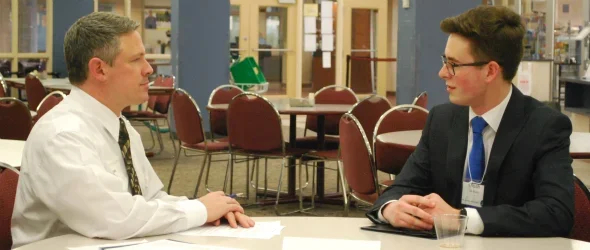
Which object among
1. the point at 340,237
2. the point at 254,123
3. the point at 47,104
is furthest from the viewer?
the point at 254,123

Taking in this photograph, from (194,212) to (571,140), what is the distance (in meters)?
2.87

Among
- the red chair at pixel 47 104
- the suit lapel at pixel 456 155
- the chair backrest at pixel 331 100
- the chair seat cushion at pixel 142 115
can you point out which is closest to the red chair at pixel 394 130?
the suit lapel at pixel 456 155

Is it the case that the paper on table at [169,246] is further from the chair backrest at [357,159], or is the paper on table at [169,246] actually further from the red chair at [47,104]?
the red chair at [47,104]

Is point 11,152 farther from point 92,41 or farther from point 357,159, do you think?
point 357,159

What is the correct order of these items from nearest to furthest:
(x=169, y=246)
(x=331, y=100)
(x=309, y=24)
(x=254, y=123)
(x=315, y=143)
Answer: (x=169, y=246) < (x=254, y=123) < (x=315, y=143) < (x=331, y=100) < (x=309, y=24)

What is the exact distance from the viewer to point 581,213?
2.44m

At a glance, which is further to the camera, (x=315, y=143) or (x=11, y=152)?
(x=315, y=143)

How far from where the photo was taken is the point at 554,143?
241 centimetres

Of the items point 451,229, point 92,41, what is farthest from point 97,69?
point 451,229

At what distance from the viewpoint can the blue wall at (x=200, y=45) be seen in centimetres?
1119

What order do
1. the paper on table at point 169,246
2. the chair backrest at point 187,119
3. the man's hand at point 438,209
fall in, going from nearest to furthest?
the paper on table at point 169,246, the man's hand at point 438,209, the chair backrest at point 187,119

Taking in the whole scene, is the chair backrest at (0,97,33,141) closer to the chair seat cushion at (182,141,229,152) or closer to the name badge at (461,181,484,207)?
the chair seat cushion at (182,141,229,152)

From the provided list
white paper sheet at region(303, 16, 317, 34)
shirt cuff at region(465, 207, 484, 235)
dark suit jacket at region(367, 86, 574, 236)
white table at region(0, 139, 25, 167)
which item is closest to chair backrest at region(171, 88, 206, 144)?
white table at region(0, 139, 25, 167)

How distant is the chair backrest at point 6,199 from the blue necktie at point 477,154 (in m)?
1.31
